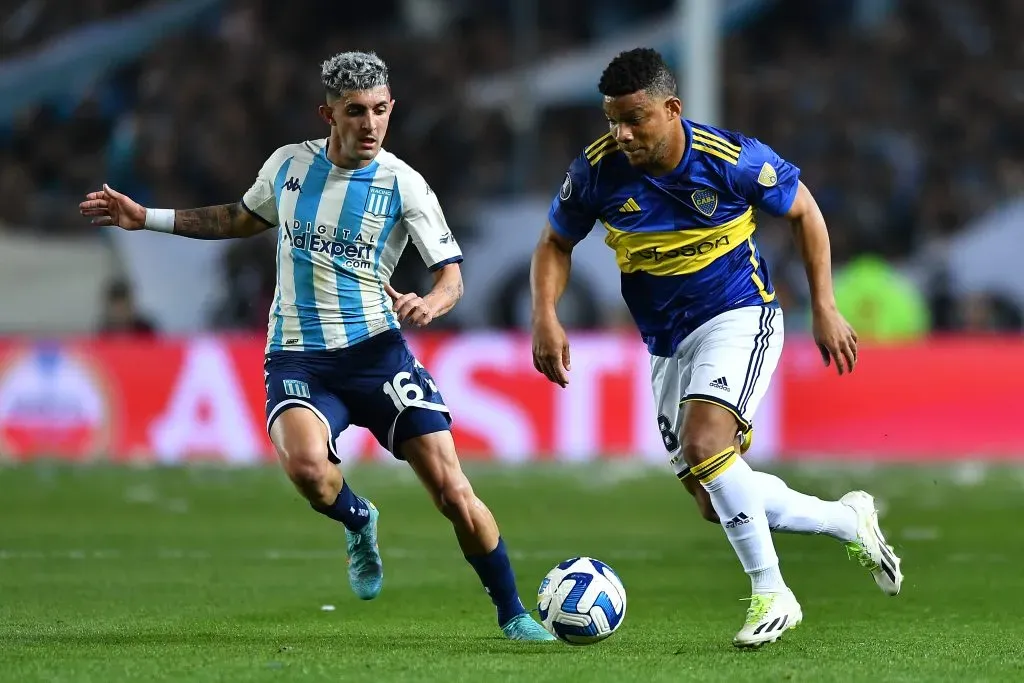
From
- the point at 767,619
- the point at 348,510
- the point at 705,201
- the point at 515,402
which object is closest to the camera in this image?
the point at 767,619

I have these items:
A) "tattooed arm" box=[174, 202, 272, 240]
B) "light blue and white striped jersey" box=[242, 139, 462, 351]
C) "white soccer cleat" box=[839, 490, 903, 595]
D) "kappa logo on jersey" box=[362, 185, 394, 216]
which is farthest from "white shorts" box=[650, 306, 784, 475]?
"tattooed arm" box=[174, 202, 272, 240]

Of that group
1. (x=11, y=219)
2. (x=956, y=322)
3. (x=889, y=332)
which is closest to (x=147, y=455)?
(x=11, y=219)

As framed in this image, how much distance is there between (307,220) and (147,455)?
31.6 ft

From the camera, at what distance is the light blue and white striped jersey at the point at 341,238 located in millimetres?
7090

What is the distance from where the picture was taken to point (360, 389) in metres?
7.11

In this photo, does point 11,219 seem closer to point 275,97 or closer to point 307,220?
point 275,97

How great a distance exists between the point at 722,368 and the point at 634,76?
1154mm

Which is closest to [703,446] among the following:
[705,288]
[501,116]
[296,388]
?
[705,288]

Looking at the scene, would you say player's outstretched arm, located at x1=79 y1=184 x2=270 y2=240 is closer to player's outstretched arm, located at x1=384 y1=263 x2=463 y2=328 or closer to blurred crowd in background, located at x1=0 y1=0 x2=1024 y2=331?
player's outstretched arm, located at x1=384 y1=263 x2=463 y2=328

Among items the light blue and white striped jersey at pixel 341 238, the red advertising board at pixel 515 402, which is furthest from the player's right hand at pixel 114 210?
the red advertising board at pixel 515 402

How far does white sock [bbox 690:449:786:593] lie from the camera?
6.55 m

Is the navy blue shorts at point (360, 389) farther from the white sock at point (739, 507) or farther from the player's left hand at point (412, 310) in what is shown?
the white sock at point (739, 507)

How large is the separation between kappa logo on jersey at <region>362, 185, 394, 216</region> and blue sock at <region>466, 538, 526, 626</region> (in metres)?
1.40

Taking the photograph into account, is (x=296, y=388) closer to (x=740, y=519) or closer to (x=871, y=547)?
(x=740, y=519)
